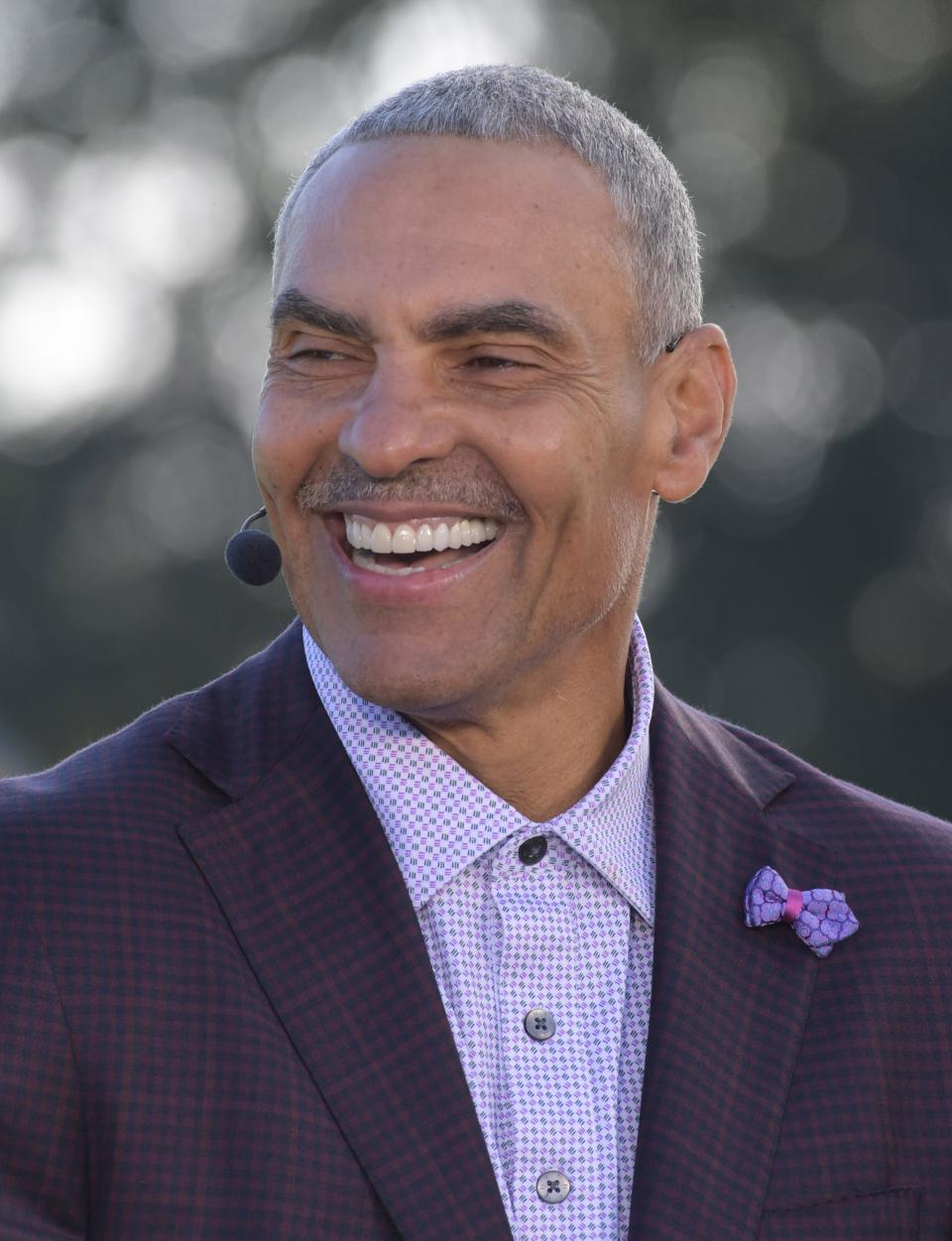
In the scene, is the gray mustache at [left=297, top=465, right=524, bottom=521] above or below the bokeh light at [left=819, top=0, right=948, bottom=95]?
below

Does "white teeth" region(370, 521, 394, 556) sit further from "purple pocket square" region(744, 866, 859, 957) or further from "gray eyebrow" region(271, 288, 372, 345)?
"purple pocket square" region(744, 866, 859, 957)

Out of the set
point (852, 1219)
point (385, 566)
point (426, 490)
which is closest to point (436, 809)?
point (385, 566)

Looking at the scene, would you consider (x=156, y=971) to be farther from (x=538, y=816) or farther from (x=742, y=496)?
(x=742, y=496)

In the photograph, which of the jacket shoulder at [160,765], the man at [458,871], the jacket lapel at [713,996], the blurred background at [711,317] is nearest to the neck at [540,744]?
the man at [458,871]

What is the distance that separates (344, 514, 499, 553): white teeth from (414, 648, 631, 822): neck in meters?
0.28

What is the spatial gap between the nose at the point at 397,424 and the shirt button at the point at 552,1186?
95cm

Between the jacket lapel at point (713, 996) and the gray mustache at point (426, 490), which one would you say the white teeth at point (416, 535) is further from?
the jacket lapel at point (713, 996)

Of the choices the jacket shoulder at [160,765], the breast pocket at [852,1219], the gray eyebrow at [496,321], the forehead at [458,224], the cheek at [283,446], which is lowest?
the breast pocket at [852,1219]

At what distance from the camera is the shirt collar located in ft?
9.52

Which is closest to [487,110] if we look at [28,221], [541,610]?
[541,610]

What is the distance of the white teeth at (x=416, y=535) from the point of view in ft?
9.36

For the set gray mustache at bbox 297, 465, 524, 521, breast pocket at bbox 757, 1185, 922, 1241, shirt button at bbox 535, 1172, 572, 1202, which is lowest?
breast pocket at bbox 757, 1185, 922, 1241

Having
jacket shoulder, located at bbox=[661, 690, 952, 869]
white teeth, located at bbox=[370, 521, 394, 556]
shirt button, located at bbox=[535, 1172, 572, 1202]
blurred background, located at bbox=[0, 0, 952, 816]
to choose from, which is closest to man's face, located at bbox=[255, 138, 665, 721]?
white teeth, located at bbox=[370, 521, 394, 556]

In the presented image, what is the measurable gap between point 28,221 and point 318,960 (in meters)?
15.9
